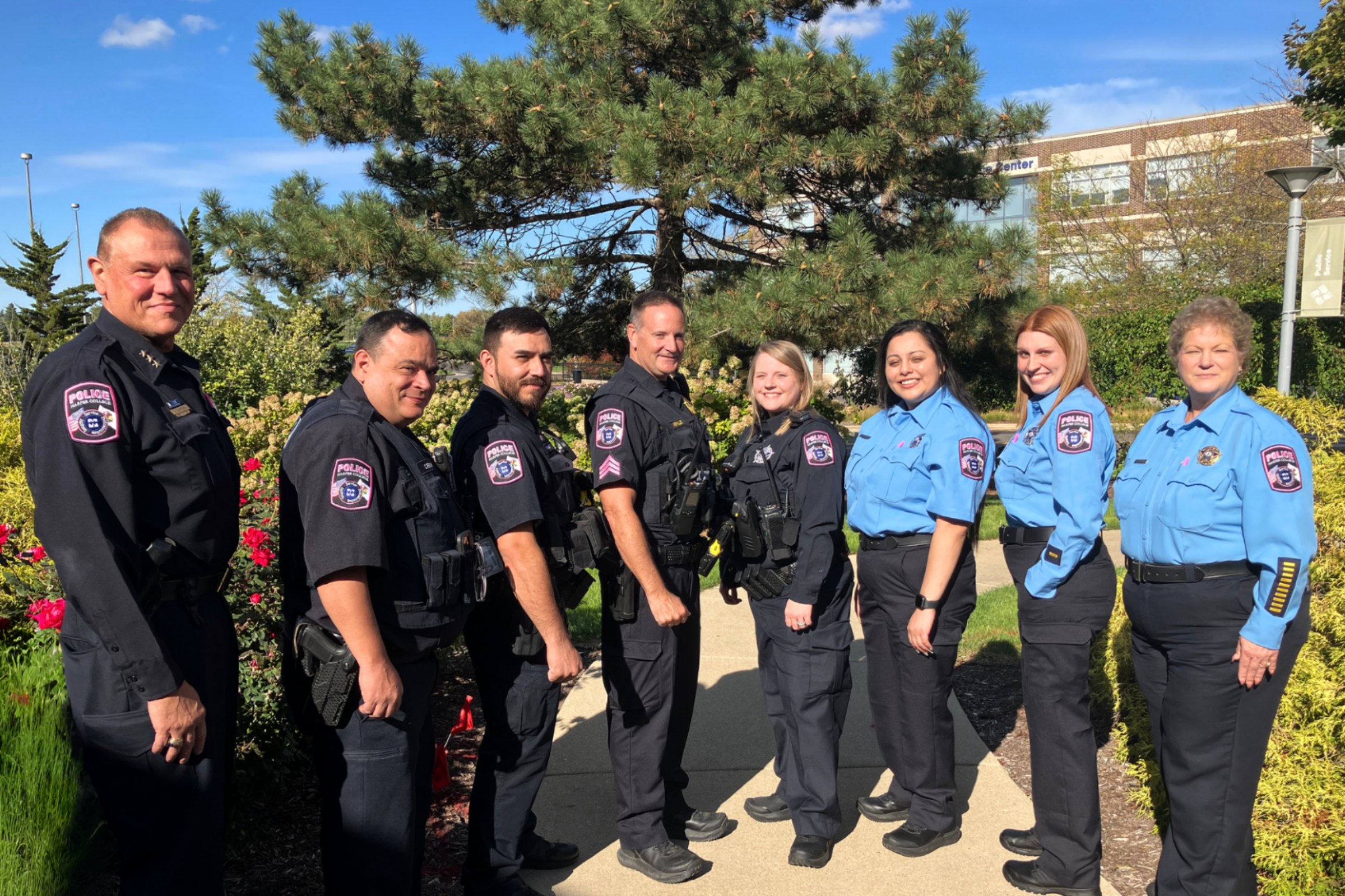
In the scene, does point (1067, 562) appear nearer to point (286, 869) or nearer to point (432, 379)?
point (432, 379)

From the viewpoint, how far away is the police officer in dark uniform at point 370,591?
2336 mm

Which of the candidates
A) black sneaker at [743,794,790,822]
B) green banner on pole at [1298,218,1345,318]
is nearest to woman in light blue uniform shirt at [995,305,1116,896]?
black sneaker at [743,794,790,822]

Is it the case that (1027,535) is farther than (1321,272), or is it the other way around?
(1321,272)

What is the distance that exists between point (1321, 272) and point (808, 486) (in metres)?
9.81

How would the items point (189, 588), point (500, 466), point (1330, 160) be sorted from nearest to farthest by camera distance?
point (189, 588)
point (500, 466)
point (1330, 160)

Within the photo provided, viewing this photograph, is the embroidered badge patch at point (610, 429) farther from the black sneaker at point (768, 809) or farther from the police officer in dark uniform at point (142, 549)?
the black sneaker at point (768, 809)

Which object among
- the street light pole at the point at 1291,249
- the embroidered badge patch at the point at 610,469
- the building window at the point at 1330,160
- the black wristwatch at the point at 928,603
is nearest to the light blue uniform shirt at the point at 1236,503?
the black wristwatch at the point at 928,603

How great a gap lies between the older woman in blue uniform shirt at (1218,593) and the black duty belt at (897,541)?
69 centimetres

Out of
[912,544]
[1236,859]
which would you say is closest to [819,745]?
[912,544]

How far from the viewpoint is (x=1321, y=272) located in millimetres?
10031

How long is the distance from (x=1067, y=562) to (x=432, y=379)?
215 cm

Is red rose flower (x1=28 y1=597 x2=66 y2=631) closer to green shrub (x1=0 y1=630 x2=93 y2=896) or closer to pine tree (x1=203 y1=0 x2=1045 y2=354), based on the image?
green shrub (x1=0 y1=630 x2=93 y2=896)

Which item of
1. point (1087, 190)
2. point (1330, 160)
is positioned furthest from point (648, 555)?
point (1087, 190)

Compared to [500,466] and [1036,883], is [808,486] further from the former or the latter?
[1036,883]
